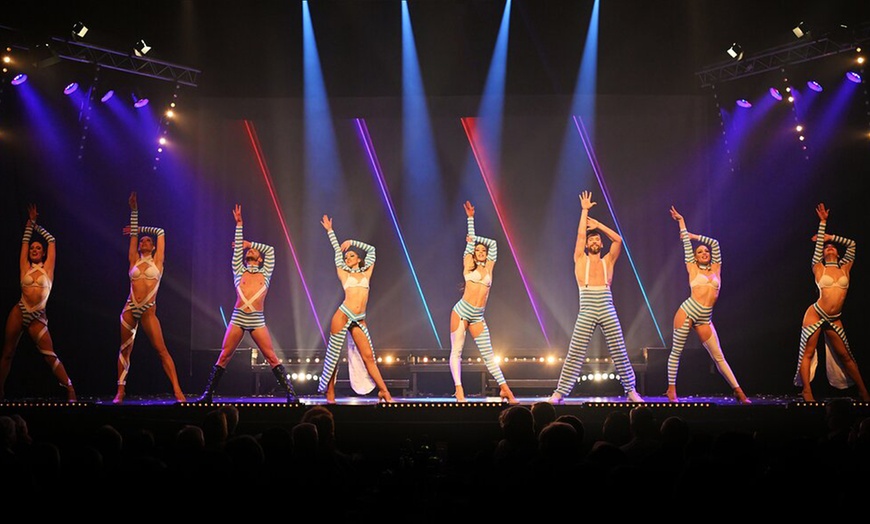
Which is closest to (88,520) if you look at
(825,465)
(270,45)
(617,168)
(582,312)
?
(825,465)

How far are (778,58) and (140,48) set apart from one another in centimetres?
943

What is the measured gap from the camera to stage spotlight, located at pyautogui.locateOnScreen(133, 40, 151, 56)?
39.8 feet

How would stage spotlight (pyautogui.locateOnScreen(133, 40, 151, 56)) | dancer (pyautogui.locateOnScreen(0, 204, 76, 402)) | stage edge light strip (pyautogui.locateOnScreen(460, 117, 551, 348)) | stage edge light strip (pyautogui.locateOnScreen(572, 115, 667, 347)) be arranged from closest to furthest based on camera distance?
dancer (pyautogui.locateOnScreen(0, 204, 76, 402)) < stage spotlight (pyautogui.locateOnScreen(133, 40, 151, 56)) < stage edge light strip (pyautogui.locateOnScreen(572, 115, 667, 347)) < stage edge light strip (pyautogui.locateOnScreen(460, 117, 551, 348))

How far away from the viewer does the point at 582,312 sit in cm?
1095

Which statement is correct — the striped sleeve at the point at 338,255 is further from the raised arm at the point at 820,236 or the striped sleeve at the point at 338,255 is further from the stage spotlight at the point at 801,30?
the stage spotlight at the point at 801,30

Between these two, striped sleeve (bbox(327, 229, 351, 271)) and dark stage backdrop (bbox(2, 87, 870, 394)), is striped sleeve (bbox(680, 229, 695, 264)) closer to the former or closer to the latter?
dark stage backdrop (bbox(2, 87, 870, 394))

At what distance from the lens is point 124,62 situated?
497 inches

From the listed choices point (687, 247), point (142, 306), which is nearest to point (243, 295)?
point (142, 306)

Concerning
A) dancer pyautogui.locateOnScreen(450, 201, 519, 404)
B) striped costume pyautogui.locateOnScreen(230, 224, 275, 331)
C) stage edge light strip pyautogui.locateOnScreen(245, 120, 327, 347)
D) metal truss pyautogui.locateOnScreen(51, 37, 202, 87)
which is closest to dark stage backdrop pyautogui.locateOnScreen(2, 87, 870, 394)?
stage edge light strip pyautogui.locateOnScreen(245, 120, 327, 347)

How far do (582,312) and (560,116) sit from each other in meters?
5.02

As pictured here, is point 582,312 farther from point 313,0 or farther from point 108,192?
point 108,192

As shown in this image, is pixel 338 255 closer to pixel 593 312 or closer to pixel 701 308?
pixel 593 312

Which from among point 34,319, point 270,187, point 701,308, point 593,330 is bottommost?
point 593,330

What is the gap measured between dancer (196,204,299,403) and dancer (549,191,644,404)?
3.67m
